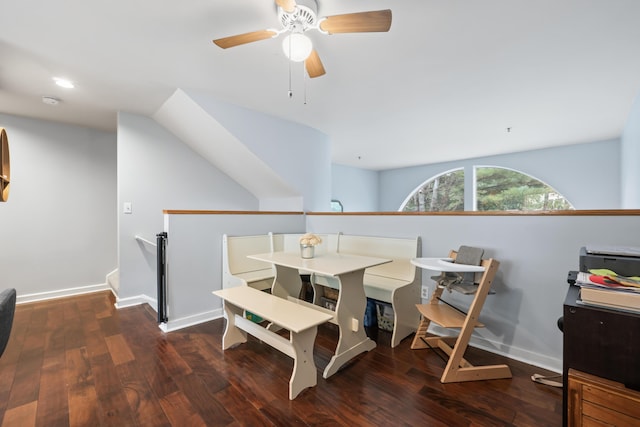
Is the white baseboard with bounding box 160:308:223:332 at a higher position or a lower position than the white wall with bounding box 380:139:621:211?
lower

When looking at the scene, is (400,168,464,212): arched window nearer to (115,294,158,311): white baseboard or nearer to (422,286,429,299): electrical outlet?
(422,286,429,299): electrical outlet

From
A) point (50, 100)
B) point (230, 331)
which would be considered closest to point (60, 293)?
point (50, 100)

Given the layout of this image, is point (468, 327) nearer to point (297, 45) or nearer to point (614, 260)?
point (614, 260)

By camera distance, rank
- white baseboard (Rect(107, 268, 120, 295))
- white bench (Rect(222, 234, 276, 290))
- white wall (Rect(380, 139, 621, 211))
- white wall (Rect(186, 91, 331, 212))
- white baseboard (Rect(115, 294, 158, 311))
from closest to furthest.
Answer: white bench (Rect(222, 234, 276, 290))
white wall (Rect(186, 91, 331, 212))
white baseboard (Rect(115, 294, 158, 311))
white baseboard (Rect(107, 268, 120, 295))
white wall (Rect(380, 139, 621, 211))

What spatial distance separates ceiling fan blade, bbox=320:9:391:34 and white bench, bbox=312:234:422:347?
1766mm

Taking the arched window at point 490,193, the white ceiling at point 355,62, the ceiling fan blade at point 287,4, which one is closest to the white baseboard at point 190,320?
the white ceiling at point 355,62

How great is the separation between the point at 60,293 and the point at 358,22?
4.47 m

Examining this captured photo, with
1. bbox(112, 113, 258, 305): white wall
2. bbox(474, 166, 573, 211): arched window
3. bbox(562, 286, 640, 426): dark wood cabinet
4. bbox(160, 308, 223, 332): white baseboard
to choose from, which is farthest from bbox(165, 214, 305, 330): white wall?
bbox(474, 166, 573, 211): arched window

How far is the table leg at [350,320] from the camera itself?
198cm

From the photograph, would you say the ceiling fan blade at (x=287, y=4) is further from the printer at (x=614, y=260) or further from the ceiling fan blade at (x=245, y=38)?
the printer at (x=614, y=260)

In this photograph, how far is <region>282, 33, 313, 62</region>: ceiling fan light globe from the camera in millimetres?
1542

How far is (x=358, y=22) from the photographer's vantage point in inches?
56.3

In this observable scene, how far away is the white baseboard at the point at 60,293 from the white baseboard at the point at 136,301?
849 mm

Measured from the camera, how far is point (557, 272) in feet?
6.31
